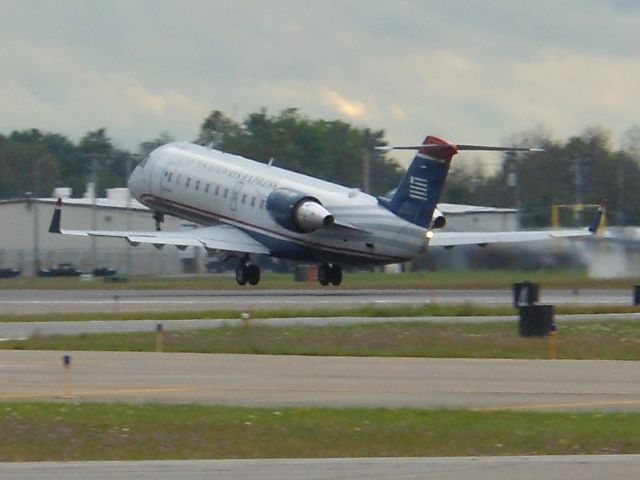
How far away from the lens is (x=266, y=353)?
30.0 m

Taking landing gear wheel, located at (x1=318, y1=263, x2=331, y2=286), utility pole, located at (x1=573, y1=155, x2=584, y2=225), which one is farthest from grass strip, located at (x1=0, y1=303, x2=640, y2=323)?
utility pole, located at (x1=573, y1=155, x2=584, y2=225)

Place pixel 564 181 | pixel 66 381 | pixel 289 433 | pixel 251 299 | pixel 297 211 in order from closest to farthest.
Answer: pixel 289 433
pixel 66 381
pixel 251 299
pixel 297 211
pixel 564 181

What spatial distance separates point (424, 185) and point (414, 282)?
362 inches

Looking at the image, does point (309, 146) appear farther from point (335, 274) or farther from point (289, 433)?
point (289, 433)

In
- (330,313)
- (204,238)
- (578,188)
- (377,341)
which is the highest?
(578,188)

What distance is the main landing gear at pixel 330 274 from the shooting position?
57.1 metres

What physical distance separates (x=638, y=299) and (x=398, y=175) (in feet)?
272

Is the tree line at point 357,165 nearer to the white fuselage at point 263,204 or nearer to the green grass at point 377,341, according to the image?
the white fuselage at point 263,204

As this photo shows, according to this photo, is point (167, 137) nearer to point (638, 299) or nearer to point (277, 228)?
point (277, 228)

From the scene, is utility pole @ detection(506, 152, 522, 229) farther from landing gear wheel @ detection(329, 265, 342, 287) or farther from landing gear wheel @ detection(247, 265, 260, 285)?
landing gear wheel @ detection(247, 265, 260, 285)

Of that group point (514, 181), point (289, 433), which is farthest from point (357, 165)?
point (289, 433)

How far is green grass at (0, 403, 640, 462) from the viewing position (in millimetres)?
17125

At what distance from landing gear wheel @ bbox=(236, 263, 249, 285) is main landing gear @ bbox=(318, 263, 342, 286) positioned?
291 cm

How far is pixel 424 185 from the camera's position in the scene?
171 ft
